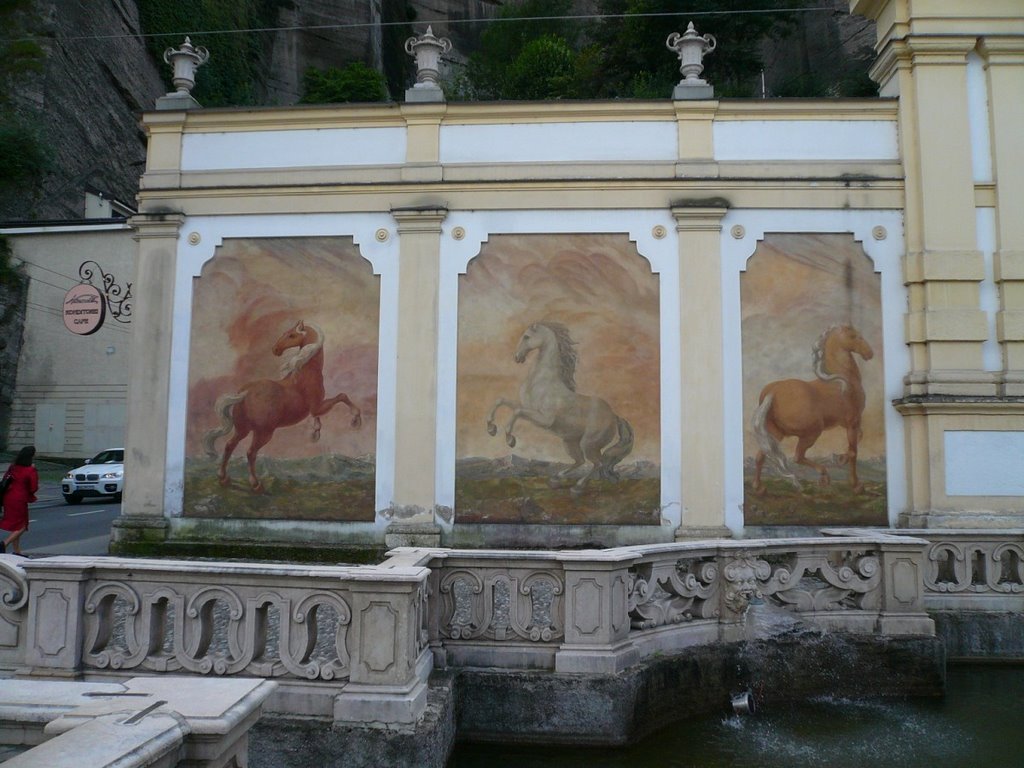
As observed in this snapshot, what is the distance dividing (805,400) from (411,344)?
18.7ft

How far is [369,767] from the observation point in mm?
5023

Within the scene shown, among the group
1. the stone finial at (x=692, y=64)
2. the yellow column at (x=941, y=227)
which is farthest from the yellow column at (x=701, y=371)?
the yellow column at (x=941, y=227)

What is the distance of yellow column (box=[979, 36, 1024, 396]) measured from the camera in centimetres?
1152

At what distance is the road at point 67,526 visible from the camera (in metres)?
13.4

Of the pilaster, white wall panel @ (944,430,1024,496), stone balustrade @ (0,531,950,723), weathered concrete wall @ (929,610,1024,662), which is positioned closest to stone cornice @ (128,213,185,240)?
the pilaster

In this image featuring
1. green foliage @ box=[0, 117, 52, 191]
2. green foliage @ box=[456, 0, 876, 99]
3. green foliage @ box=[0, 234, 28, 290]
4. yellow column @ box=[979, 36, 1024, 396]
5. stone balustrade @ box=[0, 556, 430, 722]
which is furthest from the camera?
green foliage @ box=[456, 0, 876, 99]

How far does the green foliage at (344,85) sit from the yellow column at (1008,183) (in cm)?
3211

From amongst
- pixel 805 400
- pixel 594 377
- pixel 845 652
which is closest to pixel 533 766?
pixel 845 652

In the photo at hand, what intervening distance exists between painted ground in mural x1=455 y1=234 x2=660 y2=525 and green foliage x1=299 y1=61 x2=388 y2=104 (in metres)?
30.4

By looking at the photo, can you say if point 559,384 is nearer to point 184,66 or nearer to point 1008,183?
point 1008,183

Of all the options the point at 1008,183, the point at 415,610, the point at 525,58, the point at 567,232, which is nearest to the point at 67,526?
the point at 567,232

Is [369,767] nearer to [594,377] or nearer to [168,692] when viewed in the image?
[168,692]

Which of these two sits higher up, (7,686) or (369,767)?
(7,686)

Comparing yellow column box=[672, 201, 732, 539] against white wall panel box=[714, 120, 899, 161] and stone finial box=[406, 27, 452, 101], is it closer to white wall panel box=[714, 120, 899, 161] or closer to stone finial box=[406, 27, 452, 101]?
white wall panel box=[714, 120, 899, 161]
